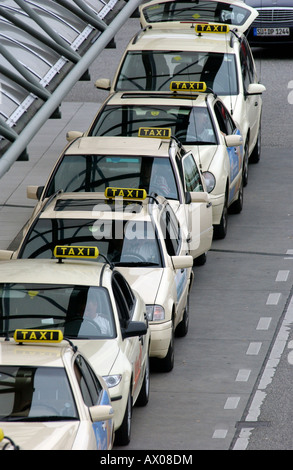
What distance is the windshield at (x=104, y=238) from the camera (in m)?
14.0

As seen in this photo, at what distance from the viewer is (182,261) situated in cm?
1378

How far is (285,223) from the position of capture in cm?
1961

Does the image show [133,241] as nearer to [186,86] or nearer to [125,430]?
[125,430]

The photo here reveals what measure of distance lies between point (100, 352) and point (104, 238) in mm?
2995

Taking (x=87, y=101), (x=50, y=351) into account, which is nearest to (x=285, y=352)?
(x=50, y=351)

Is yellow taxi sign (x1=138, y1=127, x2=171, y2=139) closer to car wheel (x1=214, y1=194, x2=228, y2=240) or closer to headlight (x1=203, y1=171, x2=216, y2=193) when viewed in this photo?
headlight (x1=203, y1=171, x2=216, y2=193)

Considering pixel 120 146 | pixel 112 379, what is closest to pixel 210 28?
pixel 120 146

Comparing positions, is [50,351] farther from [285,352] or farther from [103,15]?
[103,15]

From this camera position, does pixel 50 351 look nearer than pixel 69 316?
Yes

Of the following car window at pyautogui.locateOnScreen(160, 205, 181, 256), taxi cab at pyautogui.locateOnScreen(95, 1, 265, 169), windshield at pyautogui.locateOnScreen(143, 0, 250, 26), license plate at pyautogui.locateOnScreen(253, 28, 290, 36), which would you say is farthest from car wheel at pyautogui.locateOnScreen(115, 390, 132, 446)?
license plate at pyautogui.locateOnScreen(253, 28, 290, 36)

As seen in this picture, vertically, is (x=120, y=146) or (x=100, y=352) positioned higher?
(x=100, y=352)

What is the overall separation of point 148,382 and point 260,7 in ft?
62.6

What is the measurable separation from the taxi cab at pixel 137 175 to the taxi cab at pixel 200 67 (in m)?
4.23
